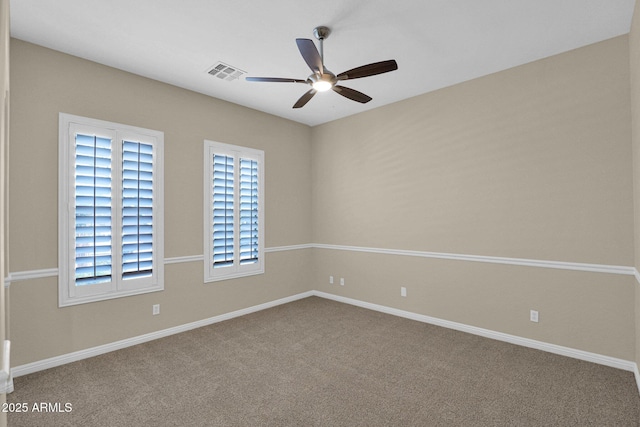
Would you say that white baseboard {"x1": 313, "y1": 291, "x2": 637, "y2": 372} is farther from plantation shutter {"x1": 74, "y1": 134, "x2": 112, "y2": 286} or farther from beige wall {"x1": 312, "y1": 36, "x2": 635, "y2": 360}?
plantation shutter {"x1": 74, "y1": 134, "x2": 112, "y2": 286}

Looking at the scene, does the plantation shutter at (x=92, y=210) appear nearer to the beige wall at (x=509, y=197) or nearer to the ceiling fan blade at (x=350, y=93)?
the ceiling fan blade at (x=350, y=93)

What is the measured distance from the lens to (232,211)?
4.61m

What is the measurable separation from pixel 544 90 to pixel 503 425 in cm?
316

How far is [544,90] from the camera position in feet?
11.3

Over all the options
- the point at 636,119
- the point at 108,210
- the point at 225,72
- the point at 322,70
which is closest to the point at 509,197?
the point at 636,119

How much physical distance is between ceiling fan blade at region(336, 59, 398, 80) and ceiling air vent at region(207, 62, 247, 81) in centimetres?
149

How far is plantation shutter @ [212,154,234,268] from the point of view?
174 inches

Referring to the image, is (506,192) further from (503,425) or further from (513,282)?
(503,425)

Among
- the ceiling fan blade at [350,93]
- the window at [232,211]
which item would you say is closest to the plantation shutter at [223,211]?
the window at [232,211]

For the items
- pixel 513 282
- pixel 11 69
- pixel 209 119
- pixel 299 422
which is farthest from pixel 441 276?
pixel 11 69

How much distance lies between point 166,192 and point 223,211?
78 cm

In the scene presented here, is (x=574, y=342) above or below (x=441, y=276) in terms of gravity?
below

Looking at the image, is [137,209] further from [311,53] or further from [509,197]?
[509,197]

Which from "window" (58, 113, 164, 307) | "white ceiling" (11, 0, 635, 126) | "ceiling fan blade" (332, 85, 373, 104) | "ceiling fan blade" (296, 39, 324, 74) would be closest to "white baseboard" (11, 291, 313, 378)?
"window" (58, 113, 164, 307)
